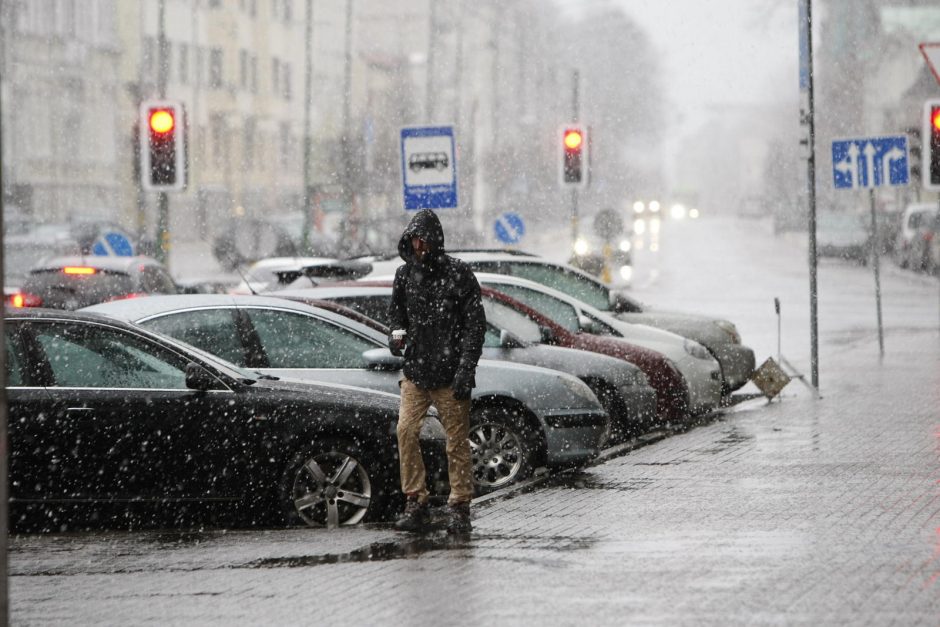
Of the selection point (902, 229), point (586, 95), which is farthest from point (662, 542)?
point (586, 95)

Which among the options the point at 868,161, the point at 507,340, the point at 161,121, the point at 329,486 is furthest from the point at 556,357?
the point at 868,161

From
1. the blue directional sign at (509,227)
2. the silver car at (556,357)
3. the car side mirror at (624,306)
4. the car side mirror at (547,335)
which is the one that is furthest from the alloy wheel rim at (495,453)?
the blue directional sign at (509,227)

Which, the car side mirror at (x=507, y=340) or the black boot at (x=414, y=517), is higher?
the car side mirror at (x=507, y=340)

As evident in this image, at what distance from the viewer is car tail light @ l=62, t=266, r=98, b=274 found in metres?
21.4

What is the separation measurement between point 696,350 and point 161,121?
23.6 ft

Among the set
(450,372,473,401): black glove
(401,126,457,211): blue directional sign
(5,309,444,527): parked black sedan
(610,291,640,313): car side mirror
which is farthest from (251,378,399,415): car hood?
(610,291,640,313): car side mirror

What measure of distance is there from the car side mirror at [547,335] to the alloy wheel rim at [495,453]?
2233 mm

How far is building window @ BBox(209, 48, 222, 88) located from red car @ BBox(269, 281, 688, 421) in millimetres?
63395

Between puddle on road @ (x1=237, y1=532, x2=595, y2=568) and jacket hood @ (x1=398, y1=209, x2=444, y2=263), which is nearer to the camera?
puddle on road @ (x1=237, y1=532, x2=595, y2=568)

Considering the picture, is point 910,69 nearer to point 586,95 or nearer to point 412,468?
point 586,95

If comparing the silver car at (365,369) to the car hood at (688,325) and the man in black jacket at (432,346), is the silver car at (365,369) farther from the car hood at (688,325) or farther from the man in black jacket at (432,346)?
the car hood at (688,325)

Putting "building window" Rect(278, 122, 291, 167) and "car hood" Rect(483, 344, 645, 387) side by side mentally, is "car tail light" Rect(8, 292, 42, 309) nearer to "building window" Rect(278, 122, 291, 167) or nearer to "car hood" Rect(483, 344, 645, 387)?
"car hood" Rect(483, 344, 645, 387)

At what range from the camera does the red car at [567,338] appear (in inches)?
501

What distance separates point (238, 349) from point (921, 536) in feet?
14.7
